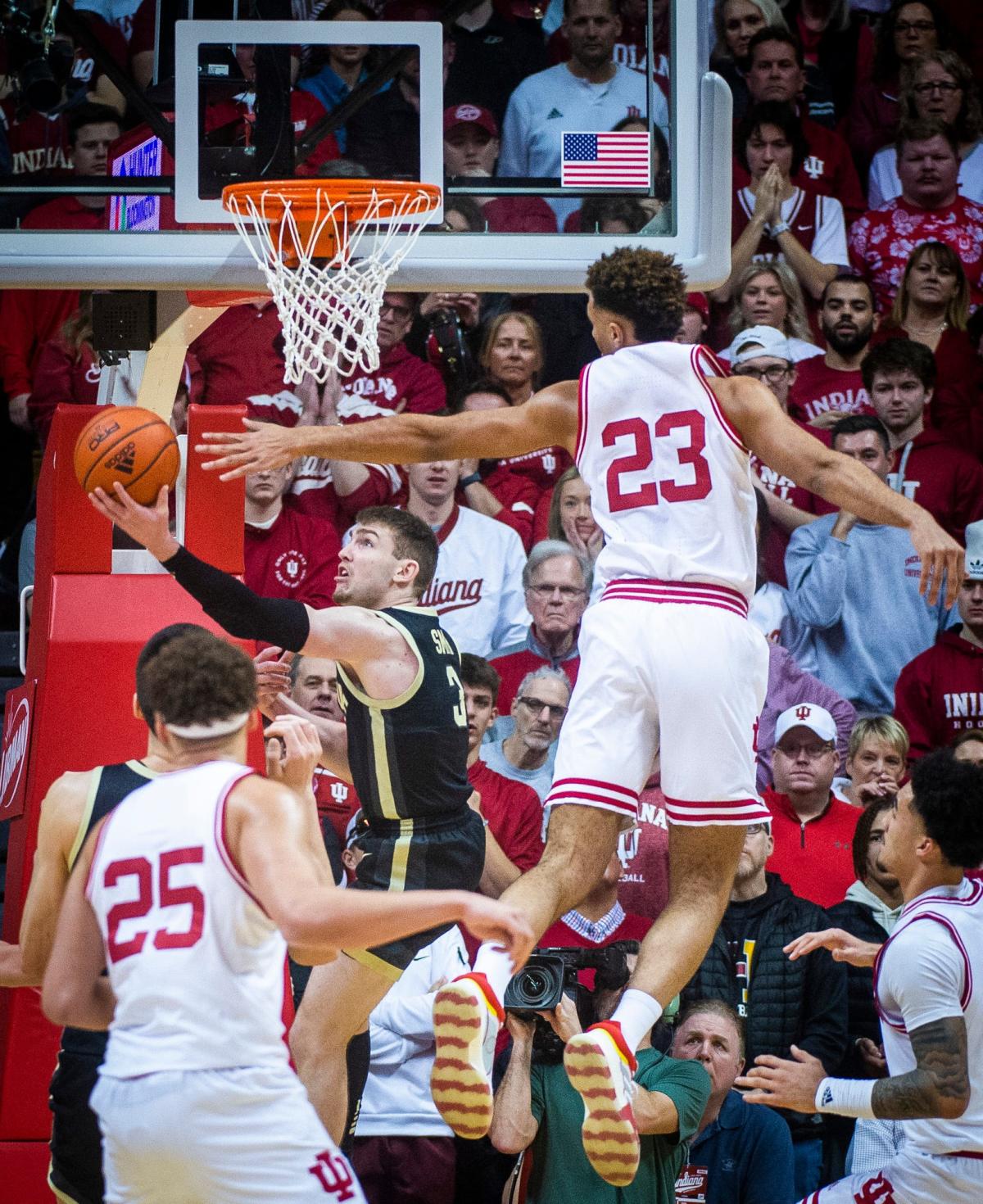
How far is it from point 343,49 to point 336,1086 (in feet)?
20.3

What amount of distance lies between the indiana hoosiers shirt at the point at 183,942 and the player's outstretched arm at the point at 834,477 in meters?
2.03

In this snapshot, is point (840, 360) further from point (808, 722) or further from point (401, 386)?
point (808, 722)

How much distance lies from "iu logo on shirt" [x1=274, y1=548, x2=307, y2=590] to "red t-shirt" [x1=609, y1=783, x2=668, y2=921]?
195 centimetres

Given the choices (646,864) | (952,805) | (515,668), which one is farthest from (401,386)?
(952,805)

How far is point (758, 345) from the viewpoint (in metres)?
8.76

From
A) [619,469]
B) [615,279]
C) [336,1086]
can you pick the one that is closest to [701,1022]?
[336,1086]

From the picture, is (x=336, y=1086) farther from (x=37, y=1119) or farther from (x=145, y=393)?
(x=145, y=393)

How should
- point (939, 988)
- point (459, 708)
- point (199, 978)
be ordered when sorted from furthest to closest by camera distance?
point (459, 708)
point (939, 988)
point (199, 978)

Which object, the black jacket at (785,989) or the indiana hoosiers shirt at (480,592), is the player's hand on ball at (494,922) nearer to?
the black jacket at (785,989)

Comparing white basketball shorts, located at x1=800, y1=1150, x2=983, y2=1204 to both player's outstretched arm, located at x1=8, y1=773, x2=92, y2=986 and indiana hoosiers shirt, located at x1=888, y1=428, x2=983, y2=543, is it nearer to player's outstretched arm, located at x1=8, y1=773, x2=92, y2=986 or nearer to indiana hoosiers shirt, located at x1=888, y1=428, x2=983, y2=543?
player's outstretched arm, located at x1=8, y1=773, x2=92, y2=986

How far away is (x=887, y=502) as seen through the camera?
4.98 meters

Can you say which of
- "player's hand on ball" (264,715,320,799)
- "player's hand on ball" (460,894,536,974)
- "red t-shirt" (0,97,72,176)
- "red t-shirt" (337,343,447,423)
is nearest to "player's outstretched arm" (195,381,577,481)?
"player's hand on ball" (264,715,320,799)

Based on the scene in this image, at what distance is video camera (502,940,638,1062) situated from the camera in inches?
222

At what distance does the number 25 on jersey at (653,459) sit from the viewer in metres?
5.23
